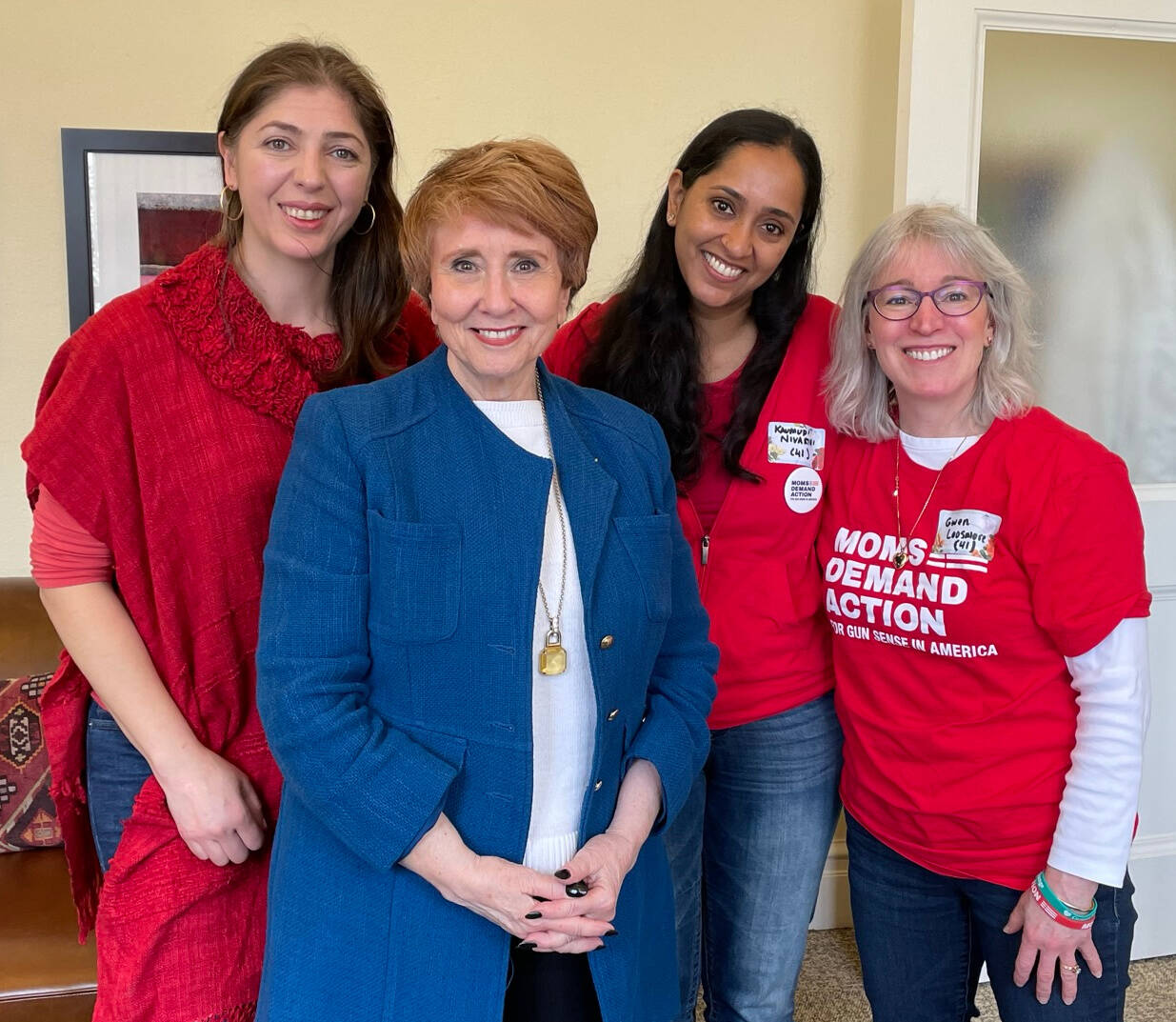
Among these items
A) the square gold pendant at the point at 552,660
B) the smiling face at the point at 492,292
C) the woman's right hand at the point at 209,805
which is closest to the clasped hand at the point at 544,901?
the square gold pendant at the point at 552,660

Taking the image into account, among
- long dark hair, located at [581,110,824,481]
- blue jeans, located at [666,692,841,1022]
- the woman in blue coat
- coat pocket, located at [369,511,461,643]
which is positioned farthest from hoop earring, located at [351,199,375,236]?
blue jeans, located at [666,692,841,1022]

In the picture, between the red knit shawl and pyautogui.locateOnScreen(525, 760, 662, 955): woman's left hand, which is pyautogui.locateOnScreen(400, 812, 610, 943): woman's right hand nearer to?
pyautogui.locateOnScreen(525, 760, 662, 955): woman's left hand

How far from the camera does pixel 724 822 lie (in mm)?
1760

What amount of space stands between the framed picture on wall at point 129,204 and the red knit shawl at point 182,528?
3.91ft

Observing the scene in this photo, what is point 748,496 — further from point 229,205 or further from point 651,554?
point 229,205

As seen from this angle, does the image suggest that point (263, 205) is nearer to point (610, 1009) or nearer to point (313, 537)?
point (313, 537)

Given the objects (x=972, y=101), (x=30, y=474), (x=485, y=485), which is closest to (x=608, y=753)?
(x=485, y=485)

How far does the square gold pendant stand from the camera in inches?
44.6

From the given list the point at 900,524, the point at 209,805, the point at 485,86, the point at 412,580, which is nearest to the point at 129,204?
the point at 485,86

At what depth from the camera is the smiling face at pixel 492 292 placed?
1116 mm

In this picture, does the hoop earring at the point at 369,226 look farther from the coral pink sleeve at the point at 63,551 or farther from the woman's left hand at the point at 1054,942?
the woman's left hand at the point at 1054,942

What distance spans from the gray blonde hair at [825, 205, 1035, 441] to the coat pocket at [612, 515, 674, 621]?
1.75ft

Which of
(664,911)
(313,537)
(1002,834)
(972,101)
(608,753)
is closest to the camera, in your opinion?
(313,537)

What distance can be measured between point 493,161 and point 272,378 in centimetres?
44
